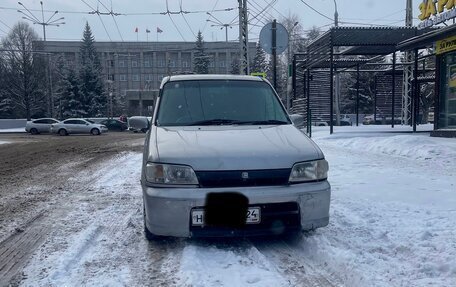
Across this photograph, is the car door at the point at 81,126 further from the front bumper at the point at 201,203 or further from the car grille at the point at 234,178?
the car grille at the point at 234,178

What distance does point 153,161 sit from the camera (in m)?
3.95

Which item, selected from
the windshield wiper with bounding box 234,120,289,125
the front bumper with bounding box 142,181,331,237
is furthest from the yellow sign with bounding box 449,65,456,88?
the front bumper with bounding box 142,181,331,237

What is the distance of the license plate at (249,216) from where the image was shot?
12.5 feet

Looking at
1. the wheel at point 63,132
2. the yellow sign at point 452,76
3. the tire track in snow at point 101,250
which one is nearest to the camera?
the tire track in snow at point 101,250

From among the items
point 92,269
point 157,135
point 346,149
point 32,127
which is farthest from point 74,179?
point 32,127

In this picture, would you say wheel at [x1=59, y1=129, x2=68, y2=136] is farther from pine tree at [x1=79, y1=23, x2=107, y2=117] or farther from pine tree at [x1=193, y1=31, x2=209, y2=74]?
pine tree at [x1=193, y1=31, x2=209, y2=74]

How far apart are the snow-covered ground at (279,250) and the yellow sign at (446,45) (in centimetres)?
911

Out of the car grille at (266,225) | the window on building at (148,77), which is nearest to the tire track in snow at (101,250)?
the car grille at (266,225)

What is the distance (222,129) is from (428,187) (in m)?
4.07

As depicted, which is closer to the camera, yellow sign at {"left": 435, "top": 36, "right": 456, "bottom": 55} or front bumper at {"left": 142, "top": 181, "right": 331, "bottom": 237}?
front bumper at {"left": 142, "top": 181, "right": 331, "bottom": 237}

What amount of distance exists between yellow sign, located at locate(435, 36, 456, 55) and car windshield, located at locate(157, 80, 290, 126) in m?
11.0

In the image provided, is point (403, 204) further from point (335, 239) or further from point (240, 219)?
point (240, 219)

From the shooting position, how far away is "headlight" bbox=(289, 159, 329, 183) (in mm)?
4004

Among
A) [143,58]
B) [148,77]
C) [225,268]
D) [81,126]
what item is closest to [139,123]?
[225,268]
